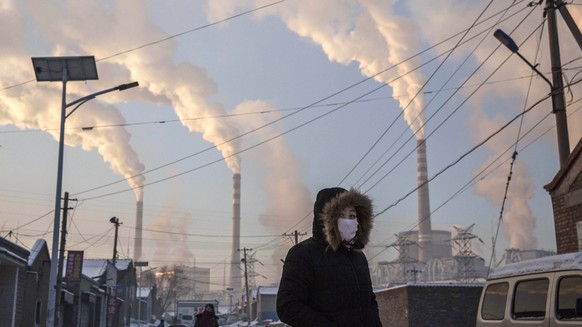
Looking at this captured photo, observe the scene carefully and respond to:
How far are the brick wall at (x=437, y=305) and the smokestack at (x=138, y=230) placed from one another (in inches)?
4791

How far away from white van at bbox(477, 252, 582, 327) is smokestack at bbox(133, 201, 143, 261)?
136 meters

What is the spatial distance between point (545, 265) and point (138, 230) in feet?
479

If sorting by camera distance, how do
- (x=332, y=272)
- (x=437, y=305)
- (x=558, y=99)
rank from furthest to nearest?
(x=437, y=305)
(x=558, y=99)
(x=332, y=272)

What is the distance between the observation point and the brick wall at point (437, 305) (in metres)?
22.6

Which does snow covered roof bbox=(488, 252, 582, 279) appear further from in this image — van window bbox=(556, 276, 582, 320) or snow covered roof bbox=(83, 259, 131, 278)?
snow covered roof bbox=(83, 259, 131, 278)

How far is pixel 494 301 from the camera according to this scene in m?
7.53

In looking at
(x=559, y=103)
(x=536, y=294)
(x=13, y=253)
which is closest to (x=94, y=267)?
(x=13, y=253)

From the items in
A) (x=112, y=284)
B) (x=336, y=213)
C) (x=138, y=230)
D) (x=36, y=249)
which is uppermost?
(x=138, y=230)

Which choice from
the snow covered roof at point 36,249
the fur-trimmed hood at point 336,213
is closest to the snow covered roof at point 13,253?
the snow covered roof at point 36,249

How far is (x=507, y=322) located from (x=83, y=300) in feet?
129

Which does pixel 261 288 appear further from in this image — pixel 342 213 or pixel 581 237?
pixel 342 213

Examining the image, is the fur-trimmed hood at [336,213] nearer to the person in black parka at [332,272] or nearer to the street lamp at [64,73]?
the person in black parka at [332,272]

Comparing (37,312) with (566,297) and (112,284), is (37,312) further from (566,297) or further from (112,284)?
(566,297)

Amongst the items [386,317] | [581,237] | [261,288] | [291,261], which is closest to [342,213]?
[291,261]
